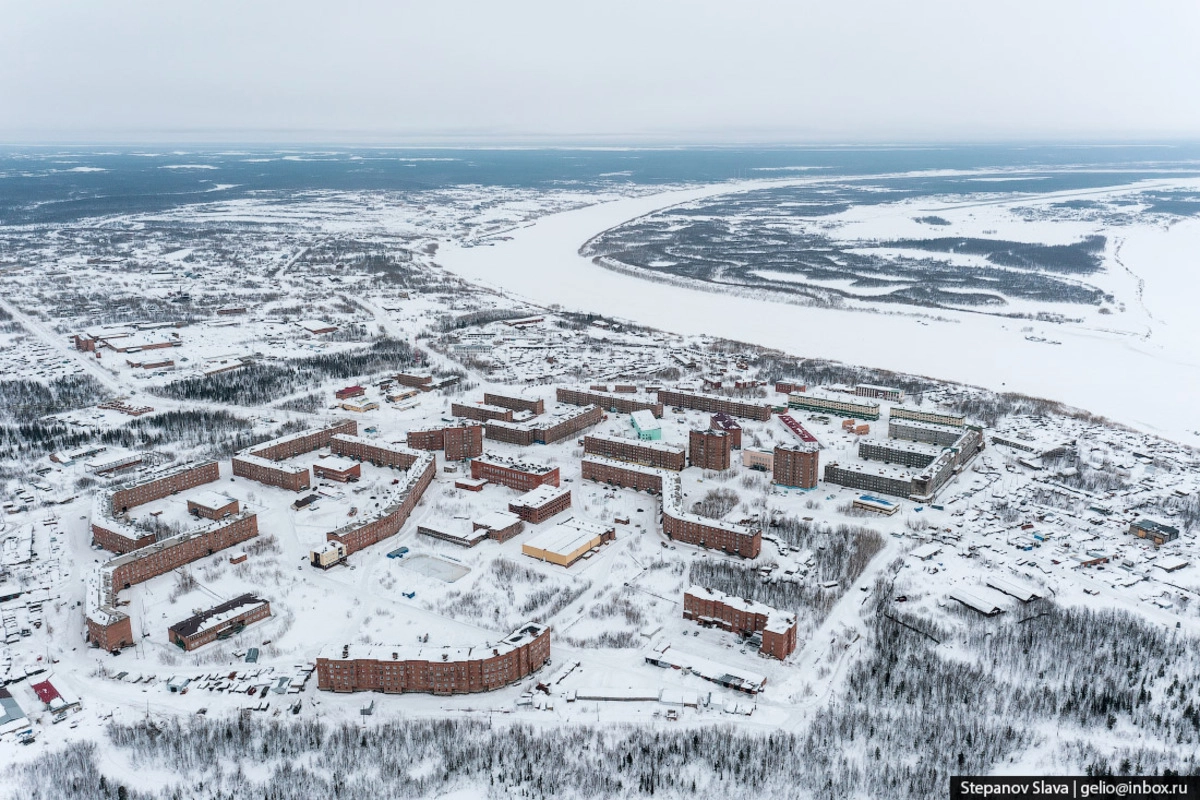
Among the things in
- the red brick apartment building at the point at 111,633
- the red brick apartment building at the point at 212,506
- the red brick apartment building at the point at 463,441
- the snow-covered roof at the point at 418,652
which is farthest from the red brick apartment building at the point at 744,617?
the red brick apartment building at the point at 212,506

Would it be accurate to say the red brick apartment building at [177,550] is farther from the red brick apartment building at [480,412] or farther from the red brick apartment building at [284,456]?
the red brick apartment building at [480,412]

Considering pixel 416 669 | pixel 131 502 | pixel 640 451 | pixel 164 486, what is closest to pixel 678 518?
pixel 640 451

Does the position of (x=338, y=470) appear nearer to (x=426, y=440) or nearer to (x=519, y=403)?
(x=426, y=440)

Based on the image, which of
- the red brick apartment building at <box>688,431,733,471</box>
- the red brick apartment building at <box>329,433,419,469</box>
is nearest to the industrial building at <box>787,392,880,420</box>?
the red brick apartment building at <box>688,431,733,471</box>

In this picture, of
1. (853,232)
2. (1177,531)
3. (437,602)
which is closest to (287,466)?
(437,602)

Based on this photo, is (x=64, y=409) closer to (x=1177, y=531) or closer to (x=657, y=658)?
(x=657, y=658)
